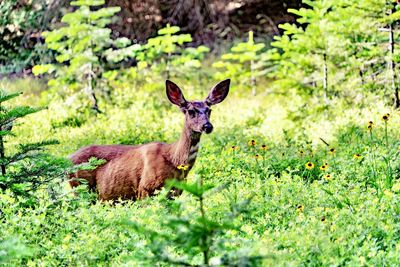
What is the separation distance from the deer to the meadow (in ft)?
0.64

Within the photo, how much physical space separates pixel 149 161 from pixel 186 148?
40cm

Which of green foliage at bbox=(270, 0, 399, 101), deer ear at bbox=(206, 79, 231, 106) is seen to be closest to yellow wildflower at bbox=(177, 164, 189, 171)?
deer ear at bbox=(206, 79, 231, 106)

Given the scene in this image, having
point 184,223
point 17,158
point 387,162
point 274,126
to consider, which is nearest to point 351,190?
point 387,162

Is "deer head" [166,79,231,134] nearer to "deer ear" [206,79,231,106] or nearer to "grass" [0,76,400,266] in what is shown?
"deer ear" [206,79,231,106]

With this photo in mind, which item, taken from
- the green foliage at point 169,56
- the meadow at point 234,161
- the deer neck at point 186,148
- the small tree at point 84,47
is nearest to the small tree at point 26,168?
the meadow at point 234,161

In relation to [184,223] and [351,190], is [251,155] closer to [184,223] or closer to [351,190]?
[351,190]

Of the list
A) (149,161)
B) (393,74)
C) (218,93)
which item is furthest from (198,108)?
(393,74)

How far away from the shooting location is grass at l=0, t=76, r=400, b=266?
18.3 ft

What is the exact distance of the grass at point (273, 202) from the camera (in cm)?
557

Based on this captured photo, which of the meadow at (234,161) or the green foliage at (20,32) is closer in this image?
the meadow at (234,161)

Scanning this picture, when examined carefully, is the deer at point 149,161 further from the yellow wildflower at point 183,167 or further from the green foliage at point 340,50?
the green foliage at point 340,50

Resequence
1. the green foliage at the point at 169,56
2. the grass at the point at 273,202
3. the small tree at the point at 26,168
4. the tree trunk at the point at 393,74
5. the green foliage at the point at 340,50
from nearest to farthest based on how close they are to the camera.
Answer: the grass at the point at 273,202
the small tree at the point at 26,168
the tree trunk at the point at 393,74
the green foliage at the point at 340,50
the green foliage at the point at 169,56

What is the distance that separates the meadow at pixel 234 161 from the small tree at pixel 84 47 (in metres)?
0.03

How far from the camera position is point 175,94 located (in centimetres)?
845
